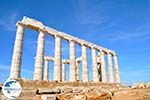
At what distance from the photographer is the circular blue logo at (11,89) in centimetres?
787

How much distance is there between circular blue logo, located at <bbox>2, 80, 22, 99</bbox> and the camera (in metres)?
7.87

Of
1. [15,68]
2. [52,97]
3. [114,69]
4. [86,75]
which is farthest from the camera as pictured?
[114,69]

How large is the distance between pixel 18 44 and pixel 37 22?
549 cm

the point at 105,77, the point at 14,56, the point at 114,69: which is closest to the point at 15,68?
the point at 14,56

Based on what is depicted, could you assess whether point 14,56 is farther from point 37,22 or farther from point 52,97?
point 52,97

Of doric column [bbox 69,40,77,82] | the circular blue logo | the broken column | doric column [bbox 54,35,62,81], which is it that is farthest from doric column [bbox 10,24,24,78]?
the circular blue logo

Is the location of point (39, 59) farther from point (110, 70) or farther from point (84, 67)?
point (110, 70)

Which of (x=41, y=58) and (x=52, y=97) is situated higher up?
(x=41, y=58)

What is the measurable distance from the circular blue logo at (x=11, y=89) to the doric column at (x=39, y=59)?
25.5m

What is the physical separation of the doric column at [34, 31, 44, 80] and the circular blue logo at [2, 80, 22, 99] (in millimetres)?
25507

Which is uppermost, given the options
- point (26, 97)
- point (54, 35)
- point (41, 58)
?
point (54, 35)

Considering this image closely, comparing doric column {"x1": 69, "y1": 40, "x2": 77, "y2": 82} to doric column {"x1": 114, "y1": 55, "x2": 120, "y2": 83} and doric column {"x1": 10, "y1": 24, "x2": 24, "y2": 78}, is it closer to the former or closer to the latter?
doric column {"x1": 10, "y1": 24, "x2": 24, "y2": 78}

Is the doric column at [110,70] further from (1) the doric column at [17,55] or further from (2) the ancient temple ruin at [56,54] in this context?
(1) the doric column at [17,55]

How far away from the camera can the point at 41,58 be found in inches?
1361
